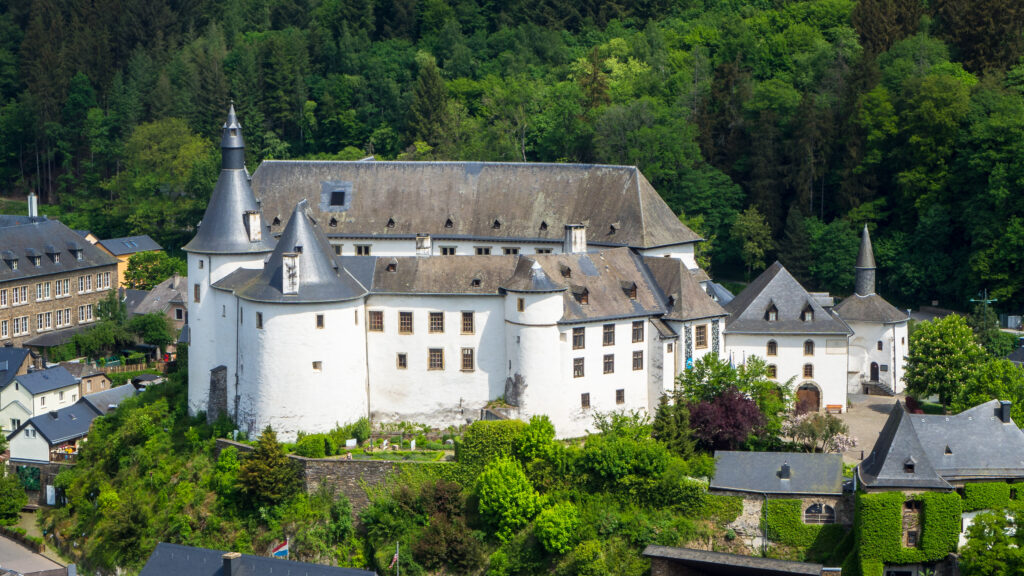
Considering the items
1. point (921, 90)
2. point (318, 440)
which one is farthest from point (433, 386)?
point (921, 90)

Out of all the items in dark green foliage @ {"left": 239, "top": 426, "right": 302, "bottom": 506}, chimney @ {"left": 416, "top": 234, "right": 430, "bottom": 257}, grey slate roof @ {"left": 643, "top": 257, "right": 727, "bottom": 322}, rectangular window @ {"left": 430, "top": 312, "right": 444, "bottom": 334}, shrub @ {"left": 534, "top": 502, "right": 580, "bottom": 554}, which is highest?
chimney @ {"left": 416, "top": 234, "right": 430, "bottom": 257}

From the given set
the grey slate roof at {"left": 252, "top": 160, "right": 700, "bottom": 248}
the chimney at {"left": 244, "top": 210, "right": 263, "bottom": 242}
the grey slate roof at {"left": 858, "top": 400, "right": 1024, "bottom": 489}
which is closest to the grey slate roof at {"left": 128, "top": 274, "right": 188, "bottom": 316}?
the grey slate roof at {"left": 252, "top": 160, "right": 700, "bottom": 248}

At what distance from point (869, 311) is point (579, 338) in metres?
17.7

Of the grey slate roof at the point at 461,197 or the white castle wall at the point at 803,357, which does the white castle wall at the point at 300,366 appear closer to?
the grey slate roof at the point at 461,197

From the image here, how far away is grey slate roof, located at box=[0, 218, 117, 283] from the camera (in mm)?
96312

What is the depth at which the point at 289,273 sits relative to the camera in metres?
62.4

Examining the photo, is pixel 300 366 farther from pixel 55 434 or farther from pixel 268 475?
pixel 55 434

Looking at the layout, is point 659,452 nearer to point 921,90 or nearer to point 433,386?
point 433,386

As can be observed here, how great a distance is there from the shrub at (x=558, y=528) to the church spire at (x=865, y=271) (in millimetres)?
23313

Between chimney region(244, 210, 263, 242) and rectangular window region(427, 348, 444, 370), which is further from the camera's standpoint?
chimney region(244, 210, 263, 242)

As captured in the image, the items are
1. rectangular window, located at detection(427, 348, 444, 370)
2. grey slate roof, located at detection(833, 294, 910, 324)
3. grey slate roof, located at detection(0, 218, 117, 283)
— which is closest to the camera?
rectangular window, located at detection(427, 348, 444, 370)

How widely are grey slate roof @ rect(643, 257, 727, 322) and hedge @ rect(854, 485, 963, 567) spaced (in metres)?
13.2

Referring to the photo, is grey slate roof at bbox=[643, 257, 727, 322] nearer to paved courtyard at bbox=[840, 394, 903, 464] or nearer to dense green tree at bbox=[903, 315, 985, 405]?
paved courtyard at bbox=[840, 394, 903, 464]

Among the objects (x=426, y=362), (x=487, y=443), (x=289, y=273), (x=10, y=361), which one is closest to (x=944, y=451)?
(x=487, y=443)
